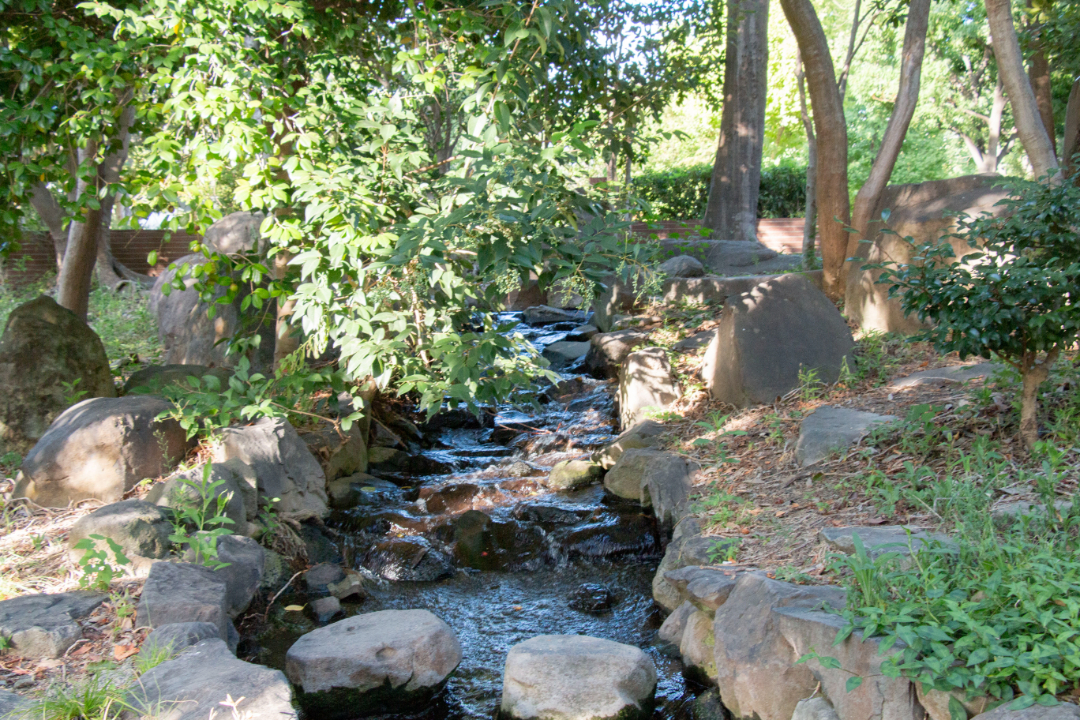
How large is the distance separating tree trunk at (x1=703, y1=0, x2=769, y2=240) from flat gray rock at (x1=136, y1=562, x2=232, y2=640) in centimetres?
1012

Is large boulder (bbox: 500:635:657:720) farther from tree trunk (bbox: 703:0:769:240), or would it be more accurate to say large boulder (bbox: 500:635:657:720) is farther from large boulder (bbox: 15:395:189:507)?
tree trunk (bbox: 703:0:769:240)

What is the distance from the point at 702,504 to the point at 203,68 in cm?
409

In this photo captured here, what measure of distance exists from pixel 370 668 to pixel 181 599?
101 cm

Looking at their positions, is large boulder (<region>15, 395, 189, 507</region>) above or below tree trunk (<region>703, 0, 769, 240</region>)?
below

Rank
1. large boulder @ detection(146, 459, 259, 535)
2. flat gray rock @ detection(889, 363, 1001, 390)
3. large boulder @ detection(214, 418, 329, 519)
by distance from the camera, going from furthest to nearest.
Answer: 1. large boulder @ detection(214, 418, 329, 519)
2. flat gray rock @ detection(889, 363, 1001, 390)
3. large boulder @ detection(146, 459, 259, 535)

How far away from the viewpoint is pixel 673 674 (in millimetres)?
4086

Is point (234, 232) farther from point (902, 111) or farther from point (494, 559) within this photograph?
point (902, 111)

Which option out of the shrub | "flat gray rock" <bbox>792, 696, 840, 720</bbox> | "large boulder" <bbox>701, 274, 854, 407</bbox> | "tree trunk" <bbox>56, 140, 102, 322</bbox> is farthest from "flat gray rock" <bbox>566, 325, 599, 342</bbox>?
"flat gray rock" <bbox>792, 696, 840, 720</bbox>

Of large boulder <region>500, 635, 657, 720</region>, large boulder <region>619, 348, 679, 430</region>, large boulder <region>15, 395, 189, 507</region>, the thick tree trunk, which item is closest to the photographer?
large boulder <region>500, 635, 657, 720</region>

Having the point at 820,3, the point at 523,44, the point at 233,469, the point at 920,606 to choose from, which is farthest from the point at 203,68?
the point at 820,3

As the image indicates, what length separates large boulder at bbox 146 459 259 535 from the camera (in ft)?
15.9

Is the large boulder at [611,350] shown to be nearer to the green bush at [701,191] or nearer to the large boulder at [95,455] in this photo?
the large boulder at [95,455]

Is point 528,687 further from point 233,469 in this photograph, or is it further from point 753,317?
point 753,317

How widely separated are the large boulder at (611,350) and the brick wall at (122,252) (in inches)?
408
